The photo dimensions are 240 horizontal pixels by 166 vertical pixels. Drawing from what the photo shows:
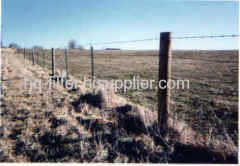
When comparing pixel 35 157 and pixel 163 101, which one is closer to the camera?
pixel 35 157

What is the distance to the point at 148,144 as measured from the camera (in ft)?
7.90

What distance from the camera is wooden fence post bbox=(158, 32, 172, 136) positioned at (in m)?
2.41

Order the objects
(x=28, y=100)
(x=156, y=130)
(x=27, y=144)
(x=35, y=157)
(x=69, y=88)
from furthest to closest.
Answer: (x=69, y=88) → (x=28, y=100) → (x=156, y=130) → (x=27, y=144) → (x=35, y=157)

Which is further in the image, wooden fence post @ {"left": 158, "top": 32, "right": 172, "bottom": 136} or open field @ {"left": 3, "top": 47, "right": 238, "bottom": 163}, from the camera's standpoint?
wooden fence post @ {"left": 158, "top": 32, "right": 172, "bottom": 136}

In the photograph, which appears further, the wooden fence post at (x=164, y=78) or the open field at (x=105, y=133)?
the wooden fence post at (x=164, y=78)

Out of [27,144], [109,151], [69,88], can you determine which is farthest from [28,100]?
[109,151]

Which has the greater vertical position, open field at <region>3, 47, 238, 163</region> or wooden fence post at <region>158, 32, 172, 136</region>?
wooden fence post at <region>158, 32, 172, 136</region>

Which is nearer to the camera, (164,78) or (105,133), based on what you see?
(164,78)

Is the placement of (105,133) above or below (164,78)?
below

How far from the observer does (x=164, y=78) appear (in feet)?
8.12

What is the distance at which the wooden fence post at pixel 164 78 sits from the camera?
7.92 ft

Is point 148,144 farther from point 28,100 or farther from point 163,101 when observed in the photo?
point 28,100

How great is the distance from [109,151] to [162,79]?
49.9 inches

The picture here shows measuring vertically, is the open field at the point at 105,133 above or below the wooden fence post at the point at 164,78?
below
